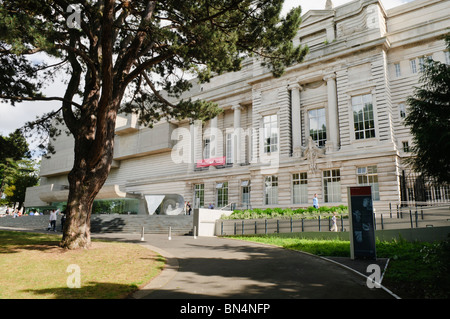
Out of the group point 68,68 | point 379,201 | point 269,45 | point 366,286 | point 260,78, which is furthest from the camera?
point 260,78

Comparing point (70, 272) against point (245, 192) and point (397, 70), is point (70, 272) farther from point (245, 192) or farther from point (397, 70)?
point (397, 70)

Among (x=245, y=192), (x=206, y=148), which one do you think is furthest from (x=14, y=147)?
(x=206, y=148)

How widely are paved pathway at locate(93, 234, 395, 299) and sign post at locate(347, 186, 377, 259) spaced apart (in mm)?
1224

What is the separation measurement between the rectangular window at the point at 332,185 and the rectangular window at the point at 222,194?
38.3ft

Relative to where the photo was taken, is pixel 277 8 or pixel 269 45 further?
pixel 269 45

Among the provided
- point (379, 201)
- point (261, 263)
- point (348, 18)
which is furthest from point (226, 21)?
point (348, 18)

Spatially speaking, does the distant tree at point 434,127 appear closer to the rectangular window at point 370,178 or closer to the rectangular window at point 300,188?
the rectangular window at point 370,178

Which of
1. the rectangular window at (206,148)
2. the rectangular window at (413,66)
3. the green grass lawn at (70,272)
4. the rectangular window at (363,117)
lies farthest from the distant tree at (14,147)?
the rectangular window at (413,66)

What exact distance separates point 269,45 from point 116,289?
441 inches

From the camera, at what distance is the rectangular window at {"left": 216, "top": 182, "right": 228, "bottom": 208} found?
113ft

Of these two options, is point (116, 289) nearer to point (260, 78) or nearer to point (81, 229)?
point (81, 229)

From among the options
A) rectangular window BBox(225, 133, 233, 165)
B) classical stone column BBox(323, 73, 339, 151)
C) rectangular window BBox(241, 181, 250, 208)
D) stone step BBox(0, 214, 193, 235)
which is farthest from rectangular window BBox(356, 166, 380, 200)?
rectangular window BBox(225, 133, 233, 165)

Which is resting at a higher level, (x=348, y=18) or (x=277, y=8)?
(x=348, y=18)

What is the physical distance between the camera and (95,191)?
1191 centimetres
